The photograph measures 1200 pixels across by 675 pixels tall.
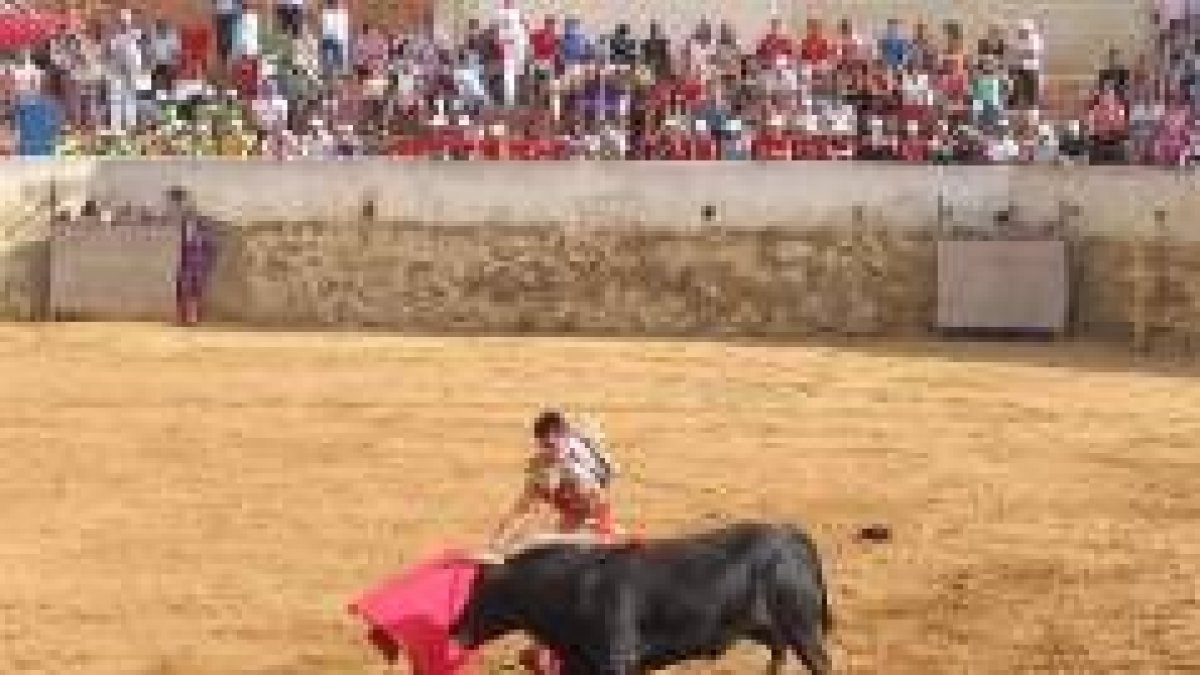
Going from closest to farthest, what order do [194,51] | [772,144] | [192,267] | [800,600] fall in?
[800,600] → [772,144] → [192,267] → [194,51]

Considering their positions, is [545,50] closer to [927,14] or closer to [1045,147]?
[927,14]

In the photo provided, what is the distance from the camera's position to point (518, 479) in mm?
17562

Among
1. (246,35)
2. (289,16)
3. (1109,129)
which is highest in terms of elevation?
(289,16)

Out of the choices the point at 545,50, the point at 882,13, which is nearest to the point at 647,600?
the point at 545,50

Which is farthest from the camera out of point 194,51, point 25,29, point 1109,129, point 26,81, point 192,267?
point 25,29

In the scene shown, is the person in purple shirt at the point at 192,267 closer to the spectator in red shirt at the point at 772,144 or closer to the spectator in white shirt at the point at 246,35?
the spectator in white shirt at the point at 246,35

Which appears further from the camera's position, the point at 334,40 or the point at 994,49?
the point at 334,40

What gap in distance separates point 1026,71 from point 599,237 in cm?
465

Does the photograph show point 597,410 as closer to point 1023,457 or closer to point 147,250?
point 1023,457

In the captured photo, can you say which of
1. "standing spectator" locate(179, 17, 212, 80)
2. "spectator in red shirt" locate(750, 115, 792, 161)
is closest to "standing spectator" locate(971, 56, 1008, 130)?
"spectator in red shirt" locate(750, 115, 792, 161)

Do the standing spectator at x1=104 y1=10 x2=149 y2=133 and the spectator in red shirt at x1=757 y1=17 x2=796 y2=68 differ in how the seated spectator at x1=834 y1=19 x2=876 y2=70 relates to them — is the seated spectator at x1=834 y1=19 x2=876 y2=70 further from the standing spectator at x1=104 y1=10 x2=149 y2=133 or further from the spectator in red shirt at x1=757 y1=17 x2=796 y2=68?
the standing spectator at x1=104 y1=10 x2=149 y2=133

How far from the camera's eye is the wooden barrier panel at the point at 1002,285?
2341cm

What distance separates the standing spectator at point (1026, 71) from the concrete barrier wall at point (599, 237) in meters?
0.96

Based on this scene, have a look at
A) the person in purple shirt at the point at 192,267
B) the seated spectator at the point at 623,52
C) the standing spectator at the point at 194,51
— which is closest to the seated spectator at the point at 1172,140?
the seated spectator at the point at 623,52
